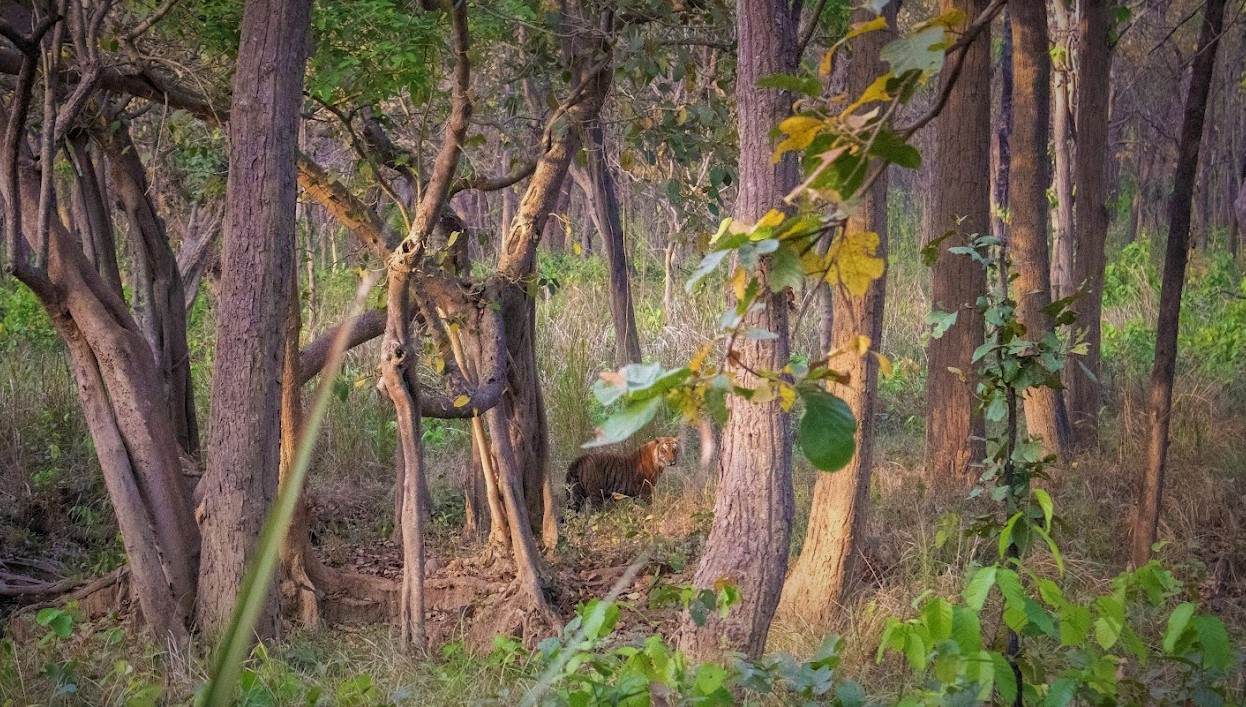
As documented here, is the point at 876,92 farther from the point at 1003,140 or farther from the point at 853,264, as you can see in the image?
the point at 1003,140

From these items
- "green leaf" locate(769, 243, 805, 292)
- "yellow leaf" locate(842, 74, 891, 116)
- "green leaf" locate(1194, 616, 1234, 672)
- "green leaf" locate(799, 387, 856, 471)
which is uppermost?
"yellow leaf" locate(842, 74, 891, 116)

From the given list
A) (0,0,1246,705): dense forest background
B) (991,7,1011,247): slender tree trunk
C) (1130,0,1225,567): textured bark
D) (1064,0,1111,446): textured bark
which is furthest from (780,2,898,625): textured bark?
(991,7,1011,247): slender tree trunk

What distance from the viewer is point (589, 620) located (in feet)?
8.04

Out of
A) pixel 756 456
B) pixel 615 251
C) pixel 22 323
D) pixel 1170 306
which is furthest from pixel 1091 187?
pixel 22 323

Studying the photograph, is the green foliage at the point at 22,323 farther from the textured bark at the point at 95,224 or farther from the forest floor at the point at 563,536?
the textured bark at the point at 95,224

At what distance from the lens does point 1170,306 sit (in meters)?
5.07

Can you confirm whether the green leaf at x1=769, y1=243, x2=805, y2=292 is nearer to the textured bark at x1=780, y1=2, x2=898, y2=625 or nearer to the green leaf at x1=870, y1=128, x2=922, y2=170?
the green leaf at x1=870, y1=128, x2=922, y2=170

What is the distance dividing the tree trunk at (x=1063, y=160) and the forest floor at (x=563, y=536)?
98cm

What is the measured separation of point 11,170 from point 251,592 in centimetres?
439

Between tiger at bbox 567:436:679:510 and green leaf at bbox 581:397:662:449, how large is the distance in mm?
6438

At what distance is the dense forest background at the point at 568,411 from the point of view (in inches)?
102

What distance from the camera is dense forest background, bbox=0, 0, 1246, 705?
2.60 m

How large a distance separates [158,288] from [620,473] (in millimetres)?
3166

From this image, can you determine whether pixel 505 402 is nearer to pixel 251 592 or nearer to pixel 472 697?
pixel 472 697
